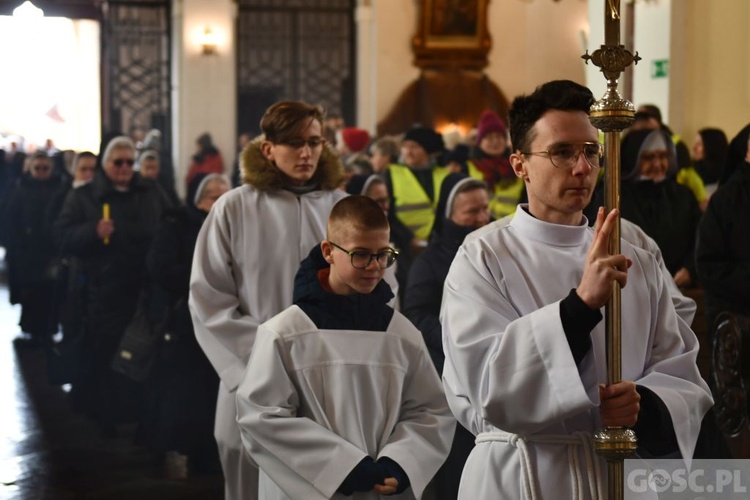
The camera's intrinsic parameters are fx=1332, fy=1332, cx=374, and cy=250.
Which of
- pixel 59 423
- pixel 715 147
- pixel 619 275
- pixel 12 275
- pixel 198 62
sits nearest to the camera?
pixel 619 275

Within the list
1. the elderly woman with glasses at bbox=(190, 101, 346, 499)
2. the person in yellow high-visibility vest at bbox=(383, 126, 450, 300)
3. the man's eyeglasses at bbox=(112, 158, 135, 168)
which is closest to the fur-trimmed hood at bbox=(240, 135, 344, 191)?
the elderly woman with glasses at bbox=(190, 101, 346, 499)

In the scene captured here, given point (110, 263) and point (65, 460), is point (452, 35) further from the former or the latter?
point (65, 460)

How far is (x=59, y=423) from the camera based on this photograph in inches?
349

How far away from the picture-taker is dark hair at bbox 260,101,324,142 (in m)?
5.29

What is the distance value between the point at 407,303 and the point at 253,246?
0.85 meters

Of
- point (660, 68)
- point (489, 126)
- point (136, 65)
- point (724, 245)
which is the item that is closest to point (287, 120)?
point (724, 245)

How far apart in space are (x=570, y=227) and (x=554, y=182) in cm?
14

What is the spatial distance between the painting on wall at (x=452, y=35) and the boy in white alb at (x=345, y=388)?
58.2 ft

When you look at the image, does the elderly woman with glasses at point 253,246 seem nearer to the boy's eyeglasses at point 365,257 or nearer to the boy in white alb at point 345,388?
the boy in white alb at point 345,388

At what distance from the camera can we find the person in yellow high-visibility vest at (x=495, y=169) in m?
9.05

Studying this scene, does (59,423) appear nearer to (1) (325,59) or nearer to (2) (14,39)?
(1) (325,59)

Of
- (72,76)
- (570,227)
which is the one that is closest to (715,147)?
(570,227)

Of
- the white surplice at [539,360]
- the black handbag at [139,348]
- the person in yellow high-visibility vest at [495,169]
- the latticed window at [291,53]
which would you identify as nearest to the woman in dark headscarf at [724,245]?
the person in yellow high-visibility vest at [495,169]

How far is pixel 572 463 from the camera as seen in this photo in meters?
3.01
